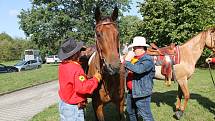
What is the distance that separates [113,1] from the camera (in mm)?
46250

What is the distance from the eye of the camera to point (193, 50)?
8273mm

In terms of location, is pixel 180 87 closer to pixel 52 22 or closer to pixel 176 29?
pixel 176 29

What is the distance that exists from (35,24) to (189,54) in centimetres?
3852

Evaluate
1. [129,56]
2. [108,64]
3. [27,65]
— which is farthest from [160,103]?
[27,65]

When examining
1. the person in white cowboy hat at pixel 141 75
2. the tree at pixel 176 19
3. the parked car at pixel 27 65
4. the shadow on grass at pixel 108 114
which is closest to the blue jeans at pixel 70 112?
the person in white cowboy hat at pixel 141 75

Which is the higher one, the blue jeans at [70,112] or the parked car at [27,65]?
the blue jeans at [70,112]

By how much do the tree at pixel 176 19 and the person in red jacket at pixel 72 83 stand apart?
22829 millimetres

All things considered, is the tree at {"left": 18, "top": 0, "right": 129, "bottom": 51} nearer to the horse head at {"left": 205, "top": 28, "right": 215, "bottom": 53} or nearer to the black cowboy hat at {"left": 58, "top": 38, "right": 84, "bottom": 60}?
the horse head at {"left": 205, "top": 28, "right": 215, "bottom": 53}

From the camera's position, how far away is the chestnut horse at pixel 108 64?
4.15 metres

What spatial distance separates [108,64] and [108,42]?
1.11ft

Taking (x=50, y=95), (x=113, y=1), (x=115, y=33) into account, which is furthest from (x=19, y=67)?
(x=115, y=33)

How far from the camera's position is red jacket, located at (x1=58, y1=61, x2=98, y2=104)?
4074 millimetres

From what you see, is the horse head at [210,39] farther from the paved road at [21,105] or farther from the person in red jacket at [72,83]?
the paved road at [21,105]

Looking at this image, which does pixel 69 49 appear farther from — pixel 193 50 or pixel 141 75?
pixel 193 50
